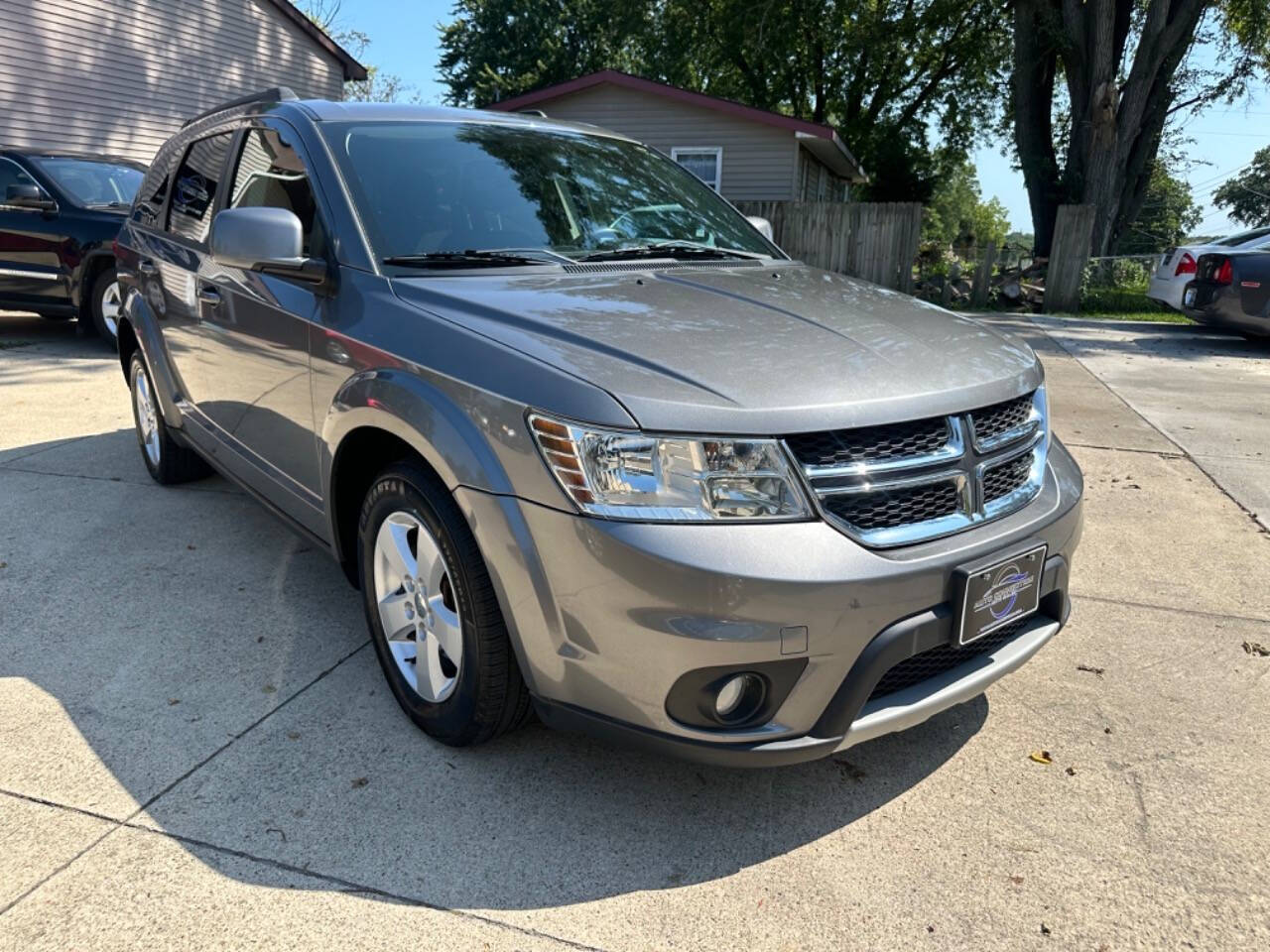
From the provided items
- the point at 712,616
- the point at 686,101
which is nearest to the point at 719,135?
the point at 686,101

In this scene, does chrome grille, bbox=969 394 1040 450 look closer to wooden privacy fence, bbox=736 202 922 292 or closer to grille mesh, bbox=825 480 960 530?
grille mesh, bbox=825 480 960 530

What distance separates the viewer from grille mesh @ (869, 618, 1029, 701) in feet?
7.56

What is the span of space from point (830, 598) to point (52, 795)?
Answer: 2049 mm

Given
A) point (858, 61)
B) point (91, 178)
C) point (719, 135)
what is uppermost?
point (858, 61)

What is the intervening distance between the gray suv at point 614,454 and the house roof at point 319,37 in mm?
17580

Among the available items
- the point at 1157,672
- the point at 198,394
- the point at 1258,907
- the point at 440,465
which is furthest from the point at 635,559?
the point at 198,394

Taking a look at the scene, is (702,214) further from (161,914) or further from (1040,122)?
(1040,122)

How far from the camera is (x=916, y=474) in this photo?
2232 mm

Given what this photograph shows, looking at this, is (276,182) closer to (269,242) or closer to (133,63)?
(269,242)

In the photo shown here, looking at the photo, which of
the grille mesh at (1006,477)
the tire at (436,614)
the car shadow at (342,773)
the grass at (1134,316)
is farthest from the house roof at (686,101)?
the grille mesh at (1006,477)

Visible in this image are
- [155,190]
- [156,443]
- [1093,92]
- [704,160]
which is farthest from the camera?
[704,160]

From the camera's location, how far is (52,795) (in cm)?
246

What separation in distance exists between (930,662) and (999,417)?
2.22 feet

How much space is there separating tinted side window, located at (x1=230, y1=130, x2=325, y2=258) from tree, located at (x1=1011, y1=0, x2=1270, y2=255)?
53.3ft
